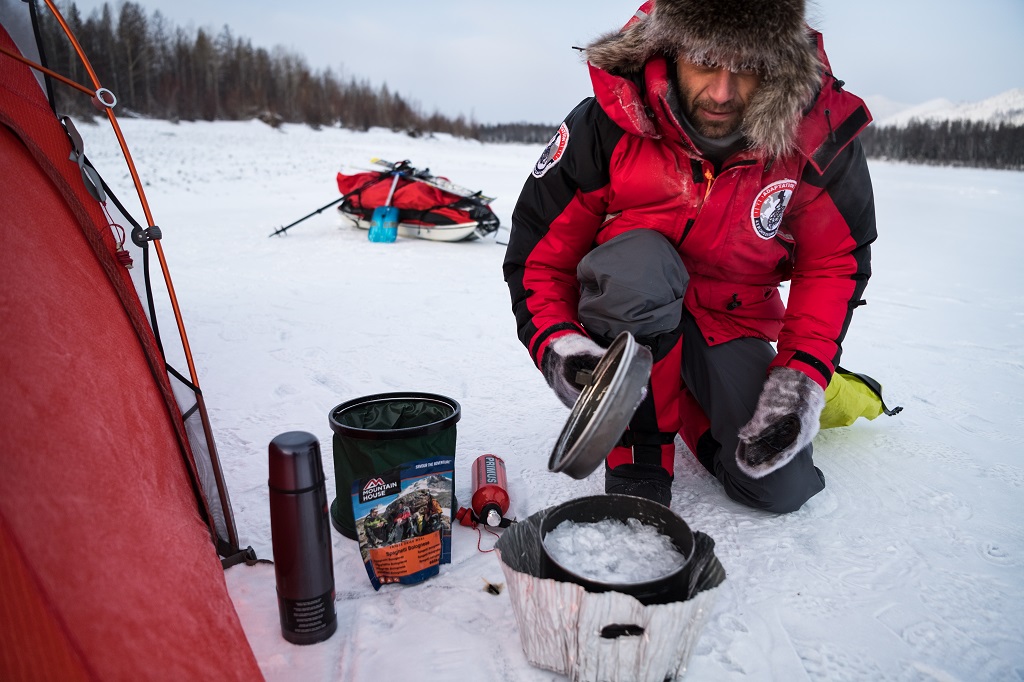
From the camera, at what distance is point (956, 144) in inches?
950

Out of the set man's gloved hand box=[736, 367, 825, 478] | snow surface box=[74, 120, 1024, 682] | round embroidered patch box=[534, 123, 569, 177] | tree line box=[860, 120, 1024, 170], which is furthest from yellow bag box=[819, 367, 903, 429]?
tree line box=[860, 120, 1024, 170]

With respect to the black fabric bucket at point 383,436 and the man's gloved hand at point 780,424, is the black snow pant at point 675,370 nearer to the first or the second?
the man's gloved hand at point 780,424

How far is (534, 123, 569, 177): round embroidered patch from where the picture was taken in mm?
1810

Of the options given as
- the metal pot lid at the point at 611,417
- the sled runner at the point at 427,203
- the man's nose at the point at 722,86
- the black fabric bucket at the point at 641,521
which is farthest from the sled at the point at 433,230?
the metal pot lid at the point at 611,417

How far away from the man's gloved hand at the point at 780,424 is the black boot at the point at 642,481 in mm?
244

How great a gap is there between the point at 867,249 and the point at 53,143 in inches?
81.0

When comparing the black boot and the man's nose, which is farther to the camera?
the black boot

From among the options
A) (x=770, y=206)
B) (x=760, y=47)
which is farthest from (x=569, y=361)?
(x=760, y=47)

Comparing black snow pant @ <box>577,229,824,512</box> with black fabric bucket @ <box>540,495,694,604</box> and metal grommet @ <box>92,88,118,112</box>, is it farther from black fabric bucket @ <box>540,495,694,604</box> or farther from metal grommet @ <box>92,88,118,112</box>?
metal grommet @ <box>92,88,118,112</box>

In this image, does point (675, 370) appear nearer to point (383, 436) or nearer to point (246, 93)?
point (383, 436)

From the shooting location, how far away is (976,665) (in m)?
1.30

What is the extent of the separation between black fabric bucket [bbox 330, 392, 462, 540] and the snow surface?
20cm

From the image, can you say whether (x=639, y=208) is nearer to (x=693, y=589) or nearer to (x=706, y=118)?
(x=706, y=118)

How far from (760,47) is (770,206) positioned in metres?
0.40
